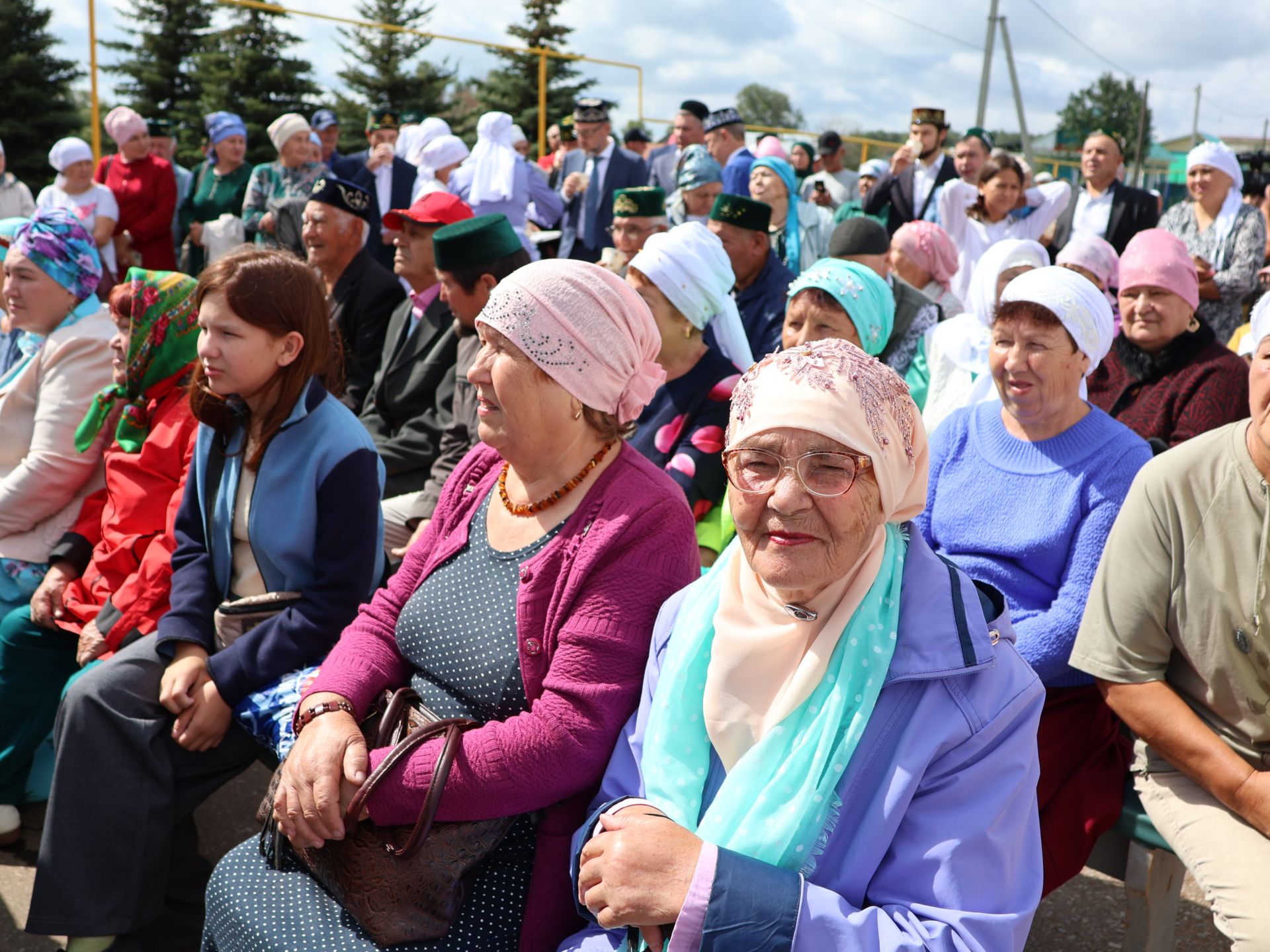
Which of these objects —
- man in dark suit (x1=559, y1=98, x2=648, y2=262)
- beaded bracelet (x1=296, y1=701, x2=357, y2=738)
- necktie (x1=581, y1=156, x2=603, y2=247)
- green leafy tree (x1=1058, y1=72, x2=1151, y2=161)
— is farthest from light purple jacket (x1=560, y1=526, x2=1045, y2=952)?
green leafy tree (x1=1058, y1=72, x2=1151, y2=161)

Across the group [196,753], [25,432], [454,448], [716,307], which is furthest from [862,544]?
[25,432]

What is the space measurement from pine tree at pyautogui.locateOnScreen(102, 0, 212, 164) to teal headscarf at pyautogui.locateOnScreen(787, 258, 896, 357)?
28839 mm

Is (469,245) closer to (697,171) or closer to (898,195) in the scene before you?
(697,171)

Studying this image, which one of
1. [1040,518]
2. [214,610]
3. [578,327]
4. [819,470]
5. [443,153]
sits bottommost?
[214,610]

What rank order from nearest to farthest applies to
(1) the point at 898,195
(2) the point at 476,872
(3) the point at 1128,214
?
(2) the point at 476,872 → (3) the point at 1128,214 → (1) the point at 898,195

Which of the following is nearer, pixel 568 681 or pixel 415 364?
pixel 568 681

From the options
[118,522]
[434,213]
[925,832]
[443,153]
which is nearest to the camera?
[925,832]

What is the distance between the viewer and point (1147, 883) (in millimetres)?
2475

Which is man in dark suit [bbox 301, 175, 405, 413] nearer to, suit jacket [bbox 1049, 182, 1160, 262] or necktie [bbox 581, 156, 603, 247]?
necktie [bbox 581, 156, 603, 247]

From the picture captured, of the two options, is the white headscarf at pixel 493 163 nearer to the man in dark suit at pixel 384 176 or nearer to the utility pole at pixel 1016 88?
the man in dark suit at pixel 384 176

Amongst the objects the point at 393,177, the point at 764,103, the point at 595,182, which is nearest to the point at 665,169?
the point at 595,182

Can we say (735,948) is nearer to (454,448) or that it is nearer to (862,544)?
(862,544)

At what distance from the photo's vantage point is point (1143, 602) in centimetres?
232

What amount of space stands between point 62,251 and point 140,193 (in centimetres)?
765
